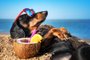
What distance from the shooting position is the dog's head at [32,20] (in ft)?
12.2

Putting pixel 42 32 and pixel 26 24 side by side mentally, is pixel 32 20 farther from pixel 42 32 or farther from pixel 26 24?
pixel 42 32

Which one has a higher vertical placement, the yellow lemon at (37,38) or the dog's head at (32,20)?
the dog's head at (32,20)

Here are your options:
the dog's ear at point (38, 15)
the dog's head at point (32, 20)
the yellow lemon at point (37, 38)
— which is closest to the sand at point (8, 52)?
the yellow lemon at point (37, 38)

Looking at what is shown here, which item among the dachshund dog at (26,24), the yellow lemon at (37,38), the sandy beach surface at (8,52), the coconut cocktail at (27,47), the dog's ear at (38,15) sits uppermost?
the dog's ear at (38,15)

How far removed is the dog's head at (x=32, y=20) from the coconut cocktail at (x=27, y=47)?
1.14 ft

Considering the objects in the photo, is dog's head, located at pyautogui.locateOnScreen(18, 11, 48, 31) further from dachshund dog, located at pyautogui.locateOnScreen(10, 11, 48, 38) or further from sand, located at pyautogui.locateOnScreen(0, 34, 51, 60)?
sand, located at pyautogui.locateOnScreen(0, 34, 51, 60)

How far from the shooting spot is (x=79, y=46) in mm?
3094

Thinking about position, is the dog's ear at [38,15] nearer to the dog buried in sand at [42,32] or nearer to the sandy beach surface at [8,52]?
Result: the dog buried in sand at [42,32]

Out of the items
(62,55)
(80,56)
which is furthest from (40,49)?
(80,56)

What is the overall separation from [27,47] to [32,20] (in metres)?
0.57

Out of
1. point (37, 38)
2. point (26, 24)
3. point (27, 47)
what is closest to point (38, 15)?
point (26, 24)

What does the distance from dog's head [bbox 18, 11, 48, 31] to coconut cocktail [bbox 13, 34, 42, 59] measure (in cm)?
35

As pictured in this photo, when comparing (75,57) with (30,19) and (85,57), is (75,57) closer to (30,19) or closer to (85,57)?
(85,57)

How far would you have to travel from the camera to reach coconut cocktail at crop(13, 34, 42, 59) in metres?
3.32
